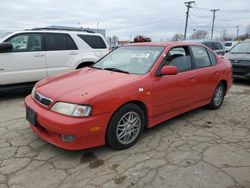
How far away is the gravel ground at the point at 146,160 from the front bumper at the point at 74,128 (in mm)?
273

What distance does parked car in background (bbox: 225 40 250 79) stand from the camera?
8617 millimetres

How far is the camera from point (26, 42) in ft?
21.1

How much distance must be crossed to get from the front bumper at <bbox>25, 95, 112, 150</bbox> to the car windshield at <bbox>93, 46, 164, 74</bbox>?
3.73ft

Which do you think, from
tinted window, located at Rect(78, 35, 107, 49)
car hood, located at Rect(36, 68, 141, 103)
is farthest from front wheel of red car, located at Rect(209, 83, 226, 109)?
tinted window, located at Rect(78, 35, 107, 49)

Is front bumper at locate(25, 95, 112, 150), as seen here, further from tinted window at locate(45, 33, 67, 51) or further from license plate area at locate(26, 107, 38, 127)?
tinted window at locate(45, 33, 67, 51)

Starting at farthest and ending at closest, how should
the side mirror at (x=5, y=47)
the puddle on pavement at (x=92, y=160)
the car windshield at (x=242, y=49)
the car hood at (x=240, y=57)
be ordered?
the car windshield at (x=242, y=49), the car hood at (x=240, y=57), the side mirror at (x=5, y=47), the puddle on pavement at (x=92, y=160)

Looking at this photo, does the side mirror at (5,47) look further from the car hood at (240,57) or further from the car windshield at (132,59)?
the car hood at (240,57)

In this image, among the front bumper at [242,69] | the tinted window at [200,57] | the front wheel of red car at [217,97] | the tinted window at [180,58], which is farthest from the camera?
the front bumper at [242,69]

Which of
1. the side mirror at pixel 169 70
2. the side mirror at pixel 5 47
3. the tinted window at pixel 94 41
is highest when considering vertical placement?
the tinted window at pixel 94 41

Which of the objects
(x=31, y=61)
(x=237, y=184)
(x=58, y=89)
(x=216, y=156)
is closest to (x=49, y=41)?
(x=31, y=61)

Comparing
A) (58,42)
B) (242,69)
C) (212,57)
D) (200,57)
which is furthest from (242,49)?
(58,42)

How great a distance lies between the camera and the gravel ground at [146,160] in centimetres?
286

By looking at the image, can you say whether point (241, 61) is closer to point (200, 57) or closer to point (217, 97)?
point (217, 97)

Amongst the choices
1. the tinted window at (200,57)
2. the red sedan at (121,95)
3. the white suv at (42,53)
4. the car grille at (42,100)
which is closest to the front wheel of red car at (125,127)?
the red sedan at (121,95)
